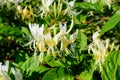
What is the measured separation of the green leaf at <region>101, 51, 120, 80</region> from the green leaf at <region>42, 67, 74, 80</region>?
11 cm

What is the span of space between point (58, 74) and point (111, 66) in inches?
5.7

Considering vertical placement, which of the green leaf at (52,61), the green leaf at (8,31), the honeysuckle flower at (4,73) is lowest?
the green leaf at (52,61)

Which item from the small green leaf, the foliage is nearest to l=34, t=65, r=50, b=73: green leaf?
the foliage

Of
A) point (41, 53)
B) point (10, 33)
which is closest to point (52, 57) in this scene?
point (41, 53)

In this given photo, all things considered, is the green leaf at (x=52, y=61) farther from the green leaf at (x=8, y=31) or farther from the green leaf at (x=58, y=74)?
the green leaf at (x=8, y=31)

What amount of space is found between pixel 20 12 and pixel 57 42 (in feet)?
1.46

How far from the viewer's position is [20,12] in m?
1.48

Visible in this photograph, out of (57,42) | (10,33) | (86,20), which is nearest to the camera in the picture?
(57,42)

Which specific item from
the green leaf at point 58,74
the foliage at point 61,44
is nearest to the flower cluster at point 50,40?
the foliage at point 61,44

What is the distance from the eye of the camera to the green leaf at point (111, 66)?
0.90m

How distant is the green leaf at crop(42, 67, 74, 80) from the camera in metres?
0.93

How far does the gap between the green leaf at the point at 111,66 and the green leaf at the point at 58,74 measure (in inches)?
4.4

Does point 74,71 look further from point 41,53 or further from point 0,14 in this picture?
point 0,14

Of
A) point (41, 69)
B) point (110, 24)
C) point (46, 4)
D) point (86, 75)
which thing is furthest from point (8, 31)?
point (110, 24)
